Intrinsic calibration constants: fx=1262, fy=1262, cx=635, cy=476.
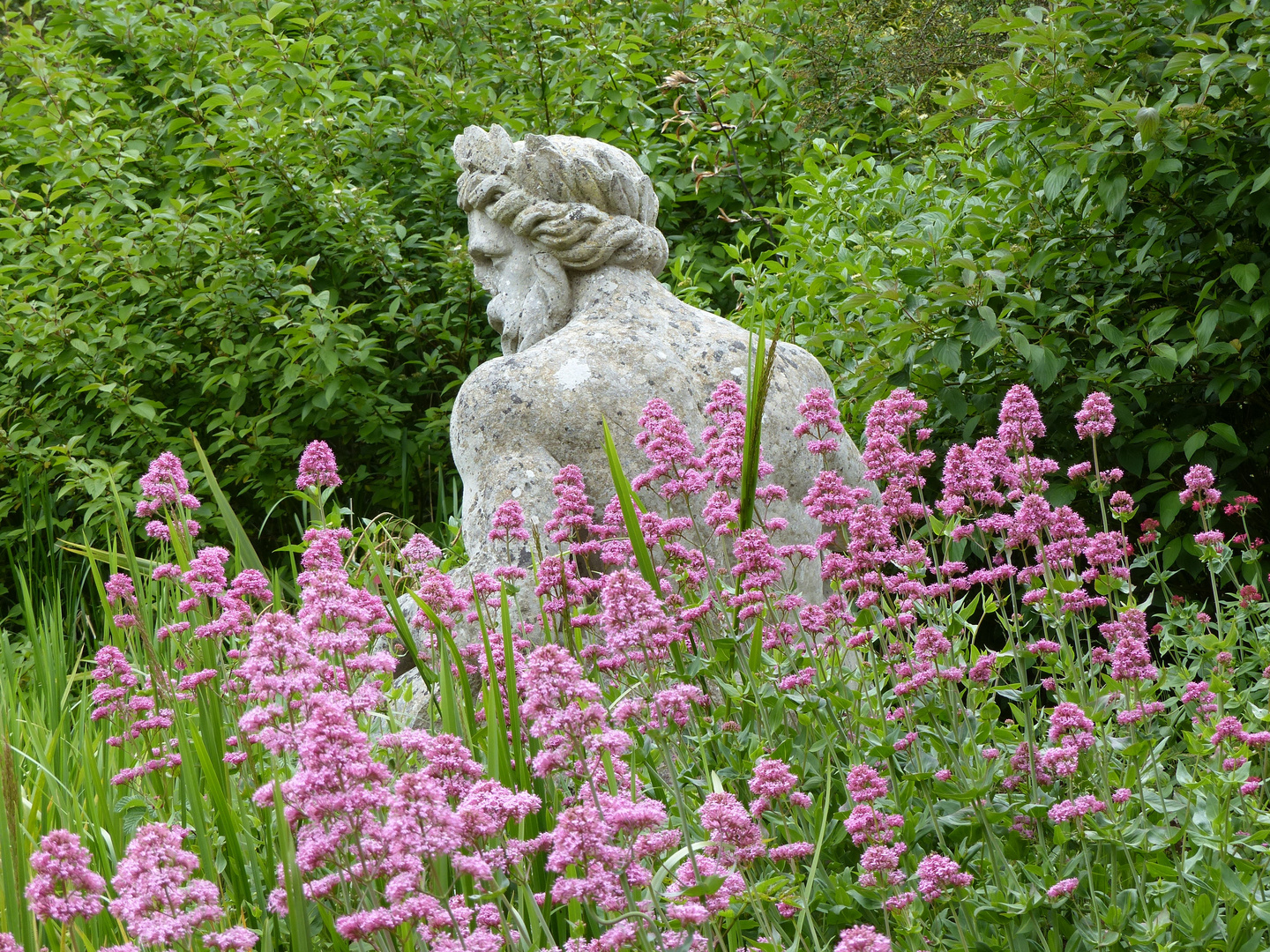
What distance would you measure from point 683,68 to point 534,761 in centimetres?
784

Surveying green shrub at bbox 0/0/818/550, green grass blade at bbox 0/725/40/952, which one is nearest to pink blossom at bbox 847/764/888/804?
green grass blade at bbox 0/725/40/952

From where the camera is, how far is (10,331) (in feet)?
25.3

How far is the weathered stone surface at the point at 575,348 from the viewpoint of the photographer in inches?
139

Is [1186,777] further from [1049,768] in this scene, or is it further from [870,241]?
[870,241]

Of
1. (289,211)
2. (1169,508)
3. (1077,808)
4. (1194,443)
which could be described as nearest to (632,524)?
(1077,808)

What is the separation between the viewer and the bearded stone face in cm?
394

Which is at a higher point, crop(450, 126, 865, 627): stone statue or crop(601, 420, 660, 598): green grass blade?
crop(450, 126, 865, 627): stone statue

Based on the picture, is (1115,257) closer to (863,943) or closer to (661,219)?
(661,219)

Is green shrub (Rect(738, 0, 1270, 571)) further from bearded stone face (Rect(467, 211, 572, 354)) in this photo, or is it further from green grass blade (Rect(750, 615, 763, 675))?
green grass blade (Rect(750, 615, 763, 675))

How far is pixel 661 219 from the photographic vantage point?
847 centimetres

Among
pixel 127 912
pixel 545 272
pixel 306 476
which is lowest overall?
pixel 127 912

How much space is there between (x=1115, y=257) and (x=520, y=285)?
2.70m

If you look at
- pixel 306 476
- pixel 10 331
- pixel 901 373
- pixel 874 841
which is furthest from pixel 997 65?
pixel 10 331

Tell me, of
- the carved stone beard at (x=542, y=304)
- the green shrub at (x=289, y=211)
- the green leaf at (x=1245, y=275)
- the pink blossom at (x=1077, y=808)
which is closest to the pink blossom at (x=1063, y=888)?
the pink blossom at (x=1077, y=808)
